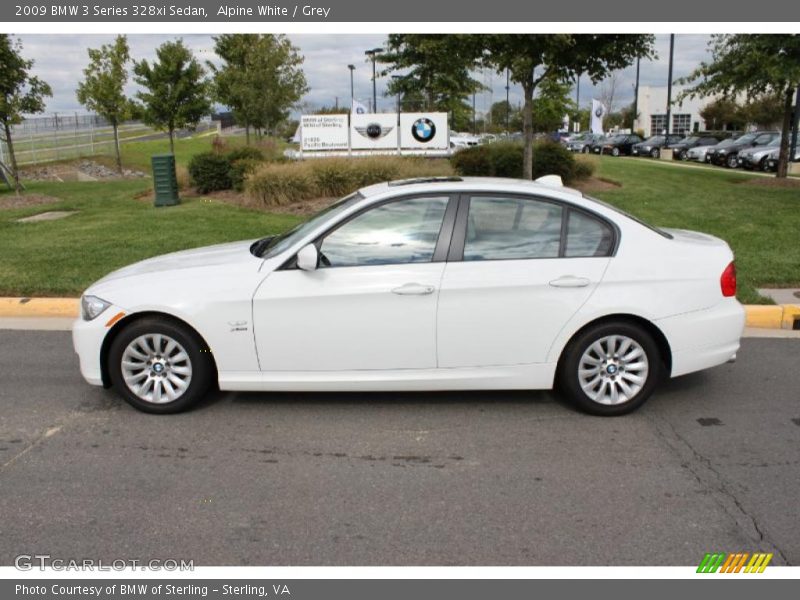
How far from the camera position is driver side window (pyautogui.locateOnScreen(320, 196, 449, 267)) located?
4.92 metres

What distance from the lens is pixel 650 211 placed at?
44.0ft

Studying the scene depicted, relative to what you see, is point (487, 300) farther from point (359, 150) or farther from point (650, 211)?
point (359, 150)

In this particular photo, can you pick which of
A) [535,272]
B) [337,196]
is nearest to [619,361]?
[535,272]

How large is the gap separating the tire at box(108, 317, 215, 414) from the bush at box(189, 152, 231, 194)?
11762 mm

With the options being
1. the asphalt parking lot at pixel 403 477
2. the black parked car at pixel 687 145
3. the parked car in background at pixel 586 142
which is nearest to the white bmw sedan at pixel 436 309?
the asphalt parking lot at pixel 403 477

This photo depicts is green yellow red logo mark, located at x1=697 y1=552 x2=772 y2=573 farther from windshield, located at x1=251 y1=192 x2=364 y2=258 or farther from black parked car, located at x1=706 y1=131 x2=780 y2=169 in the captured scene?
black parked car, located at x1=706 y1=131 x2=780 y2=169

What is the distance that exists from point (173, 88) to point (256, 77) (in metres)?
2.75

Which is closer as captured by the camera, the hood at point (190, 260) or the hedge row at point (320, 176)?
the hood at point (190, 260)

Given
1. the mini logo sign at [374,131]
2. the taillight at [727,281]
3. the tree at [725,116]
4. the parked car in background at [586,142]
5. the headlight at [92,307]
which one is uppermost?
the tree at [725,116]

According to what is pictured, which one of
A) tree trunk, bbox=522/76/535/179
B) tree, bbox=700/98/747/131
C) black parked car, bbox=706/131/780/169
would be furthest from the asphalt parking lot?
tree, bbox=700/98/747/131

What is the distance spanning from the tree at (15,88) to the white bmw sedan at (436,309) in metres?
13.1

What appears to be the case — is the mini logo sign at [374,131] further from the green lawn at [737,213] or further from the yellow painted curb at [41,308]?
the yellow painted curb at [41,308]

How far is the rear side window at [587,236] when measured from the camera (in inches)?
196

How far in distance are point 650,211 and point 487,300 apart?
960 cm
